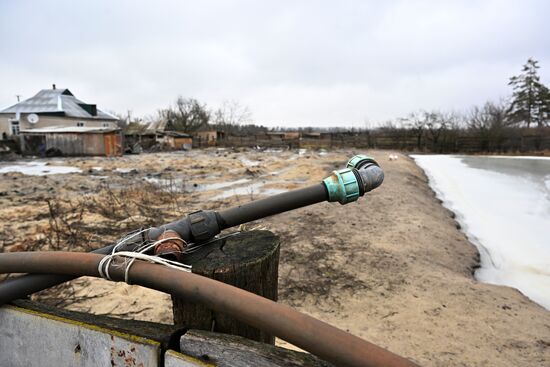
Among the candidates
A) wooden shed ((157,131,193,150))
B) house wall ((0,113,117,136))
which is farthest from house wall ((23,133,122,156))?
house wall ((0,113,117,136))

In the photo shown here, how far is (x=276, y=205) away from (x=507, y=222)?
8.34 m

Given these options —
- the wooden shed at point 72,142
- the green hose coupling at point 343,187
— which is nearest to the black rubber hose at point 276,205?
the green hose coupling at point 343,187

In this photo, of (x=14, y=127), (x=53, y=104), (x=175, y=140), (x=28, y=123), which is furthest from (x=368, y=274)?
(x=14, y=127)

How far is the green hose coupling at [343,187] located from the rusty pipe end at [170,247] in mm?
580

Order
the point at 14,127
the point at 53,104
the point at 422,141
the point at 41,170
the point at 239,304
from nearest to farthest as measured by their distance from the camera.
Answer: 1. the point at 239,304
2. the point at 41,170
3. the point at 422,141
4. the point at 14,127
5. the point at 53,104

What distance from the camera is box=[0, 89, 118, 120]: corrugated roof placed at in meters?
34.4

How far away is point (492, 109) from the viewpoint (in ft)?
126

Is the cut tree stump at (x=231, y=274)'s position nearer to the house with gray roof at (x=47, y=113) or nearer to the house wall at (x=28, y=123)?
the house with gray roof at (x=47, y=113)

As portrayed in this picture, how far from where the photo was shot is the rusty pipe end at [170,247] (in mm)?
1207

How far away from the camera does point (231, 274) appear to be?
4.02 feet

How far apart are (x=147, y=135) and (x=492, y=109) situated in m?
37.9

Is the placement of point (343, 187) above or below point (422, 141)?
below

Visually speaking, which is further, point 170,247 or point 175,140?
point 175,140

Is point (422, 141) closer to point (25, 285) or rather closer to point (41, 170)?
point (41, 170)
